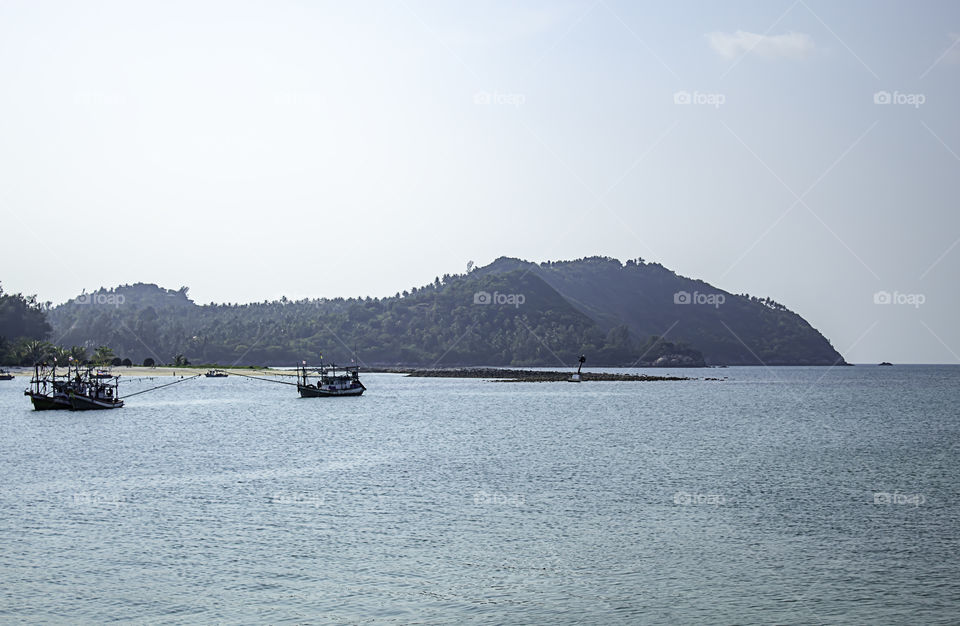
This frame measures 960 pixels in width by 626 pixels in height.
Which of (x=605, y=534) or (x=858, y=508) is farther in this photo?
(x=858, y=508)

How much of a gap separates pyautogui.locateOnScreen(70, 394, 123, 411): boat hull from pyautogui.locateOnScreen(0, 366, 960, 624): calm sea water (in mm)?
29901

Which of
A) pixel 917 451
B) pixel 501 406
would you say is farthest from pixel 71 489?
pixel 501 406

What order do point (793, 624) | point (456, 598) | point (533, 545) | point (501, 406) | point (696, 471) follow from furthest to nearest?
point (501, 406)
point (696, 471)
point (533, 545)
point (456, 598)
point (793, 624)

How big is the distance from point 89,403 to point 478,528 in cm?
8991

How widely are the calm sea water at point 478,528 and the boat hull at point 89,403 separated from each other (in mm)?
29901

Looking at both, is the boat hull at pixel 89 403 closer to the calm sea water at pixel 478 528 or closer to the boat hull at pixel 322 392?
the calm sea water at pixel 478 528

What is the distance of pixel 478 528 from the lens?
121 feet

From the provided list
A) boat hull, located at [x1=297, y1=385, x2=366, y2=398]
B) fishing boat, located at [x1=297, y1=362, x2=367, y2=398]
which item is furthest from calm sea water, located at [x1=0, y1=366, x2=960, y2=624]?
fishing boat, located at [x1=297, y1=362, x2=367, y2=398]

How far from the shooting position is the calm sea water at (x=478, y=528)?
2600cm

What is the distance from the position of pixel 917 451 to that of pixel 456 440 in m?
38.9

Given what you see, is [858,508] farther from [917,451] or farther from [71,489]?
[71,489]

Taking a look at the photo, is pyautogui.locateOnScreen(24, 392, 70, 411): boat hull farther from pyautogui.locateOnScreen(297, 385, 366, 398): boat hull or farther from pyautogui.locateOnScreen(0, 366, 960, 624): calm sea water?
pyautogui.locateOnScreen(297, 385, 366, 398): boat hull

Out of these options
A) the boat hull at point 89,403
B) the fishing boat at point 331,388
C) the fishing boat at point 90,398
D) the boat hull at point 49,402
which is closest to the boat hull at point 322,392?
the fishing boat at point 331,388

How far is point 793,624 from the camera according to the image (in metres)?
24.0
